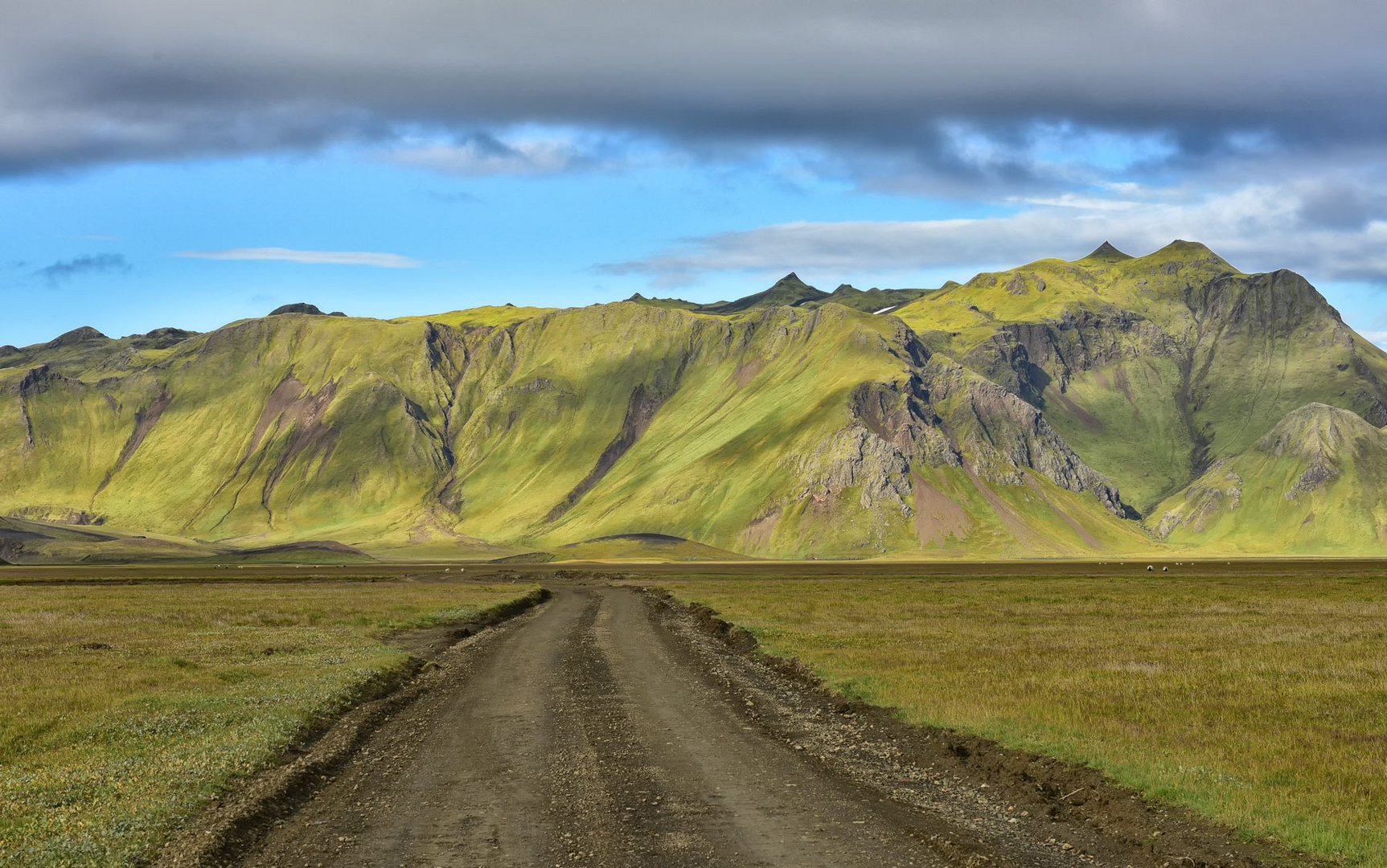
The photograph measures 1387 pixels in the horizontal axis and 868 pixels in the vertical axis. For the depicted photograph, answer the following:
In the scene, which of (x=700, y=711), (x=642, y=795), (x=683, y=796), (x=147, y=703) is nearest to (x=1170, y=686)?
(x=700, y=711)

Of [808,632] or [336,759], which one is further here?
[808,632]

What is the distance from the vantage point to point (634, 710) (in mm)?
34656

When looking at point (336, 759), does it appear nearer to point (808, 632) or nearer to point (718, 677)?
point (718, 677)

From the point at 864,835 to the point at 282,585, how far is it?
408 feet

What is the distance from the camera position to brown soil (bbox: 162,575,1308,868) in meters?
19.4

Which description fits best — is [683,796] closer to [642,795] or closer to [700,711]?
[642,795]

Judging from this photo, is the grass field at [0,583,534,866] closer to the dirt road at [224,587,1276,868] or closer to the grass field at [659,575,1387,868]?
the dirt road at [224,587,1276,868]

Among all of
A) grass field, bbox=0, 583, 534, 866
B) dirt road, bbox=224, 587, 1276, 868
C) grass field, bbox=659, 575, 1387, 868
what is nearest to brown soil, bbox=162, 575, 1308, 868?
dirt road, bbox=224, 587, 1276, 868

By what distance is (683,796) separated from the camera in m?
23.2

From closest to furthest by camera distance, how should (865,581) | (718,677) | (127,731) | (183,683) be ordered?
1. (127,731)
2. (183,683)
3. (718,677)
4. (865,581)

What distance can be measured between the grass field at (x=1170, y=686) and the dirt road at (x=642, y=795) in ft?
9.91

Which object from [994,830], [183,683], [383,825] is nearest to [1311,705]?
[994,830]

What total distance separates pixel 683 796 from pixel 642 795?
0.84 m

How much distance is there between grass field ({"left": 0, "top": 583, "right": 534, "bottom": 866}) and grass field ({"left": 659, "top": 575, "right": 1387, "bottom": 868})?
702 inches
